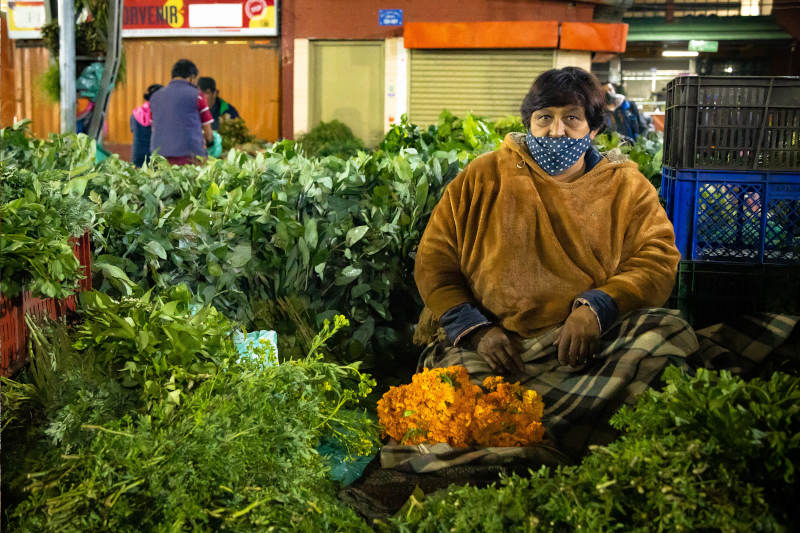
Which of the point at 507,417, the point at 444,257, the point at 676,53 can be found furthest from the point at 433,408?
the point at 676,53

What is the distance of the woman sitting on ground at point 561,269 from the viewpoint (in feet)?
7.24

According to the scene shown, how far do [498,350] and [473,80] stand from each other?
944 cm

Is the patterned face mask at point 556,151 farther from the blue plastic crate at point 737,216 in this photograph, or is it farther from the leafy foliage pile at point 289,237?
the leafy foliage pile at point 289,237

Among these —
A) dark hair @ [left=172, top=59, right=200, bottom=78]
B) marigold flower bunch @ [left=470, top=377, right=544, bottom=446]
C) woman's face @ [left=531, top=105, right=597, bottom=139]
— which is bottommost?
marigold flower bunch @ [left=470, top=377, right=544, bottom=446]

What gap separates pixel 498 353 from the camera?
230 cm

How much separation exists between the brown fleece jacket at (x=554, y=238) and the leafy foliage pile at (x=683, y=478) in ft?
2.34

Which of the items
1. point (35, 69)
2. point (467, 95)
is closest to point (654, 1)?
point (467, 95)

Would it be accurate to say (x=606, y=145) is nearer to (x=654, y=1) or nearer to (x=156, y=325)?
(x=156, y=325)

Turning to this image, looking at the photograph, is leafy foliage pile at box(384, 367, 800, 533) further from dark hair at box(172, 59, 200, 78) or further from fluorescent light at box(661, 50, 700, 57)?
fluorescent light at box(661, 50, 700, 57)

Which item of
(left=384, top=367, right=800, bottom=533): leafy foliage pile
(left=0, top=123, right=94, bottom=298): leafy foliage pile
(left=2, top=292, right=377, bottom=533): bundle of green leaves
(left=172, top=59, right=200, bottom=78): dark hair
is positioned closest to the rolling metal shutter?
(left=172, top=59, right=200, bottom=78): dark hair

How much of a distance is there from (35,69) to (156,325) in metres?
13.4

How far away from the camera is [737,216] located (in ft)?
8.04

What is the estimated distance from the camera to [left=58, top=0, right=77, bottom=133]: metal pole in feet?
15.1

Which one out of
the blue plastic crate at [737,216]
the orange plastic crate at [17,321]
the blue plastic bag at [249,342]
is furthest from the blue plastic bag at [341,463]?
the blue plastic crate at [737,216]
